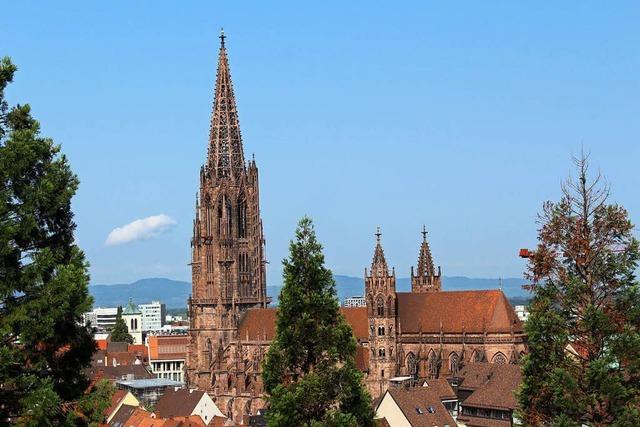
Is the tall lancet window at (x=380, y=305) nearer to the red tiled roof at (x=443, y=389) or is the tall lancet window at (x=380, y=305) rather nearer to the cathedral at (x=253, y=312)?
the cathedral at (x=253, y=312)

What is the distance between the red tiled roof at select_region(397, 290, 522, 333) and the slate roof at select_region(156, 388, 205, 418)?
24.0 metres

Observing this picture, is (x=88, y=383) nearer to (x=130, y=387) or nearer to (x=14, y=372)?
(x=14, y=372)

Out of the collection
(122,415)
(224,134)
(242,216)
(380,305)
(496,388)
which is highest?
(224,134)

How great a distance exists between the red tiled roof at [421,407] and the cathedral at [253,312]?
75.5 feet

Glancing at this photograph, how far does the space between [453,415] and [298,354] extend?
4087 centimetres

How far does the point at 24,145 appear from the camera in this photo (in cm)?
2681

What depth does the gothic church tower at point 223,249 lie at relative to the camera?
389ft

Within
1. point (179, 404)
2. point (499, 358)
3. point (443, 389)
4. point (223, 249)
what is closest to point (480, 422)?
point (443, 389)

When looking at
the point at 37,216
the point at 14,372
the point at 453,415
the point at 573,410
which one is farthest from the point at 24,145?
the point at 453,415

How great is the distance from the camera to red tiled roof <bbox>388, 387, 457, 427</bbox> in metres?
72.5

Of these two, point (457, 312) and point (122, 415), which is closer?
point (122, 415)

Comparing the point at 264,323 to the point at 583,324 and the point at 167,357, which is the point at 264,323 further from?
the point at 583,324

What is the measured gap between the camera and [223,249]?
388ft

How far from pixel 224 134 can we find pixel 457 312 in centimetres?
3741
